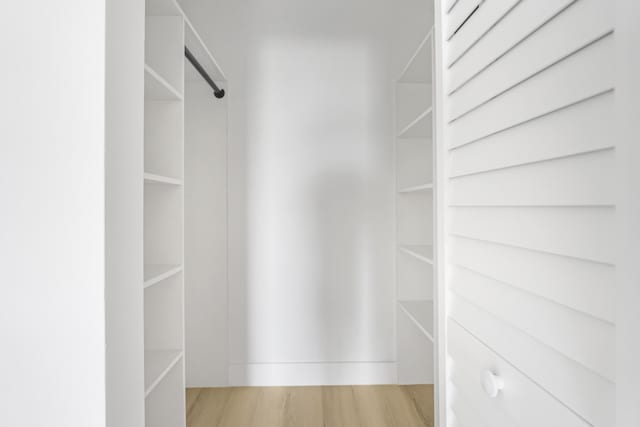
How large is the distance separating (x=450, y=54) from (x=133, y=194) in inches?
35.3

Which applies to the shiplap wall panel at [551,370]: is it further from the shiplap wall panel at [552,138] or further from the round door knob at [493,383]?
the shiplap wall panel at [552,138]

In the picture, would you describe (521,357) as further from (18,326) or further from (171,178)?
(171,178)

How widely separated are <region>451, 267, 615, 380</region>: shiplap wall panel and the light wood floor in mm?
1360

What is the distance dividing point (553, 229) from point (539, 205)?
1.8 inches

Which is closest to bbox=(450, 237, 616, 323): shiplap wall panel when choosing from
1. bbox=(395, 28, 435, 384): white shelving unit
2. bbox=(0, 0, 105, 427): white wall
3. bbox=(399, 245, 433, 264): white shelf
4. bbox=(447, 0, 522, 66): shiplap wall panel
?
bbox=(447, 0, 522, 66): shiplap wall panel

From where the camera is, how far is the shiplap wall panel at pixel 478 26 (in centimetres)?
67

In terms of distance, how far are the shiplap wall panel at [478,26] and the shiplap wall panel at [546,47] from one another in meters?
0.08

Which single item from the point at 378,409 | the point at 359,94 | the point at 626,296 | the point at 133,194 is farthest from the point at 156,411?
the point at 359,94

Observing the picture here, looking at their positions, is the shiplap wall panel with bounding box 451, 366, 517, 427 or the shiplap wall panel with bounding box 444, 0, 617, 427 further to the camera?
the shiplap wall panel with bounding box 451, 366, 517, 427

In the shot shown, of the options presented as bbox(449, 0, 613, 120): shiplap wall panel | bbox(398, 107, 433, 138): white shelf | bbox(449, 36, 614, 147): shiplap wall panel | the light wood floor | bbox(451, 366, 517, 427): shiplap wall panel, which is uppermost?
bbox(398, 107, 433, 138): white shelf

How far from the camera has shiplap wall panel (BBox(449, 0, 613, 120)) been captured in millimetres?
453

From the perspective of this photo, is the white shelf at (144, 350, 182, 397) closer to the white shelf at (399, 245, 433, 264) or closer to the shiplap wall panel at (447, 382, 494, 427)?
the shiplap wall panel at (447, 382, 494, 427)

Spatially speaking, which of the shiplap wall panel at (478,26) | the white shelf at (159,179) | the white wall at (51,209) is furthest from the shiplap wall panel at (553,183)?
the white shelf at (159,179)

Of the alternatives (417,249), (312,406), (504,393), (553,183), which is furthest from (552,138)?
(312,406)
